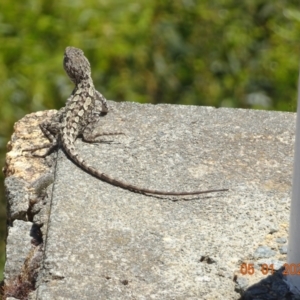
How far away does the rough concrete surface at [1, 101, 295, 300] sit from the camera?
4684mm

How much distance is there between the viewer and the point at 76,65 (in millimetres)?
7500

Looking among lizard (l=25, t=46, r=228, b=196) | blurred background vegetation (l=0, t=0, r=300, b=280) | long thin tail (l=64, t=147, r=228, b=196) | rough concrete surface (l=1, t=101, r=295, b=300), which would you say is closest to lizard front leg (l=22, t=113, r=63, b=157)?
lizard (l=25, t=46, r=228, b=196)

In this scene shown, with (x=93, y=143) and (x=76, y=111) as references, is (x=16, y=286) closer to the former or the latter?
(x=93, y=143)

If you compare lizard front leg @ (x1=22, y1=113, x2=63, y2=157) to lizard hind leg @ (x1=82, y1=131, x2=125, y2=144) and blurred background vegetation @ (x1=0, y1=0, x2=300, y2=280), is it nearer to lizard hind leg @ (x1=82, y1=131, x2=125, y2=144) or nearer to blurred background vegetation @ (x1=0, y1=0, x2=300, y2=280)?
lizard hind leg @ (x1=82, y1=131, x2=125, y2=144)

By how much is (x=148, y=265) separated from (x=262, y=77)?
4.43 metres

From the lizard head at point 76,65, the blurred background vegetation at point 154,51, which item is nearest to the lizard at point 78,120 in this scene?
the lizard head at point 76,65

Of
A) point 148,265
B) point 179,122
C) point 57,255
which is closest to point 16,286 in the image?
point 57,255

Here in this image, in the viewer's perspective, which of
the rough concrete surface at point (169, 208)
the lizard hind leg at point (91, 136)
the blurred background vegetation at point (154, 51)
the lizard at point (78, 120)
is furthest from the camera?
the blurred background vegetation at point (154, 51)

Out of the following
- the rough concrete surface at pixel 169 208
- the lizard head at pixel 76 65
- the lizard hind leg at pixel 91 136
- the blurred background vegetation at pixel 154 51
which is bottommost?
the rough concrete surface at pixel 169 208

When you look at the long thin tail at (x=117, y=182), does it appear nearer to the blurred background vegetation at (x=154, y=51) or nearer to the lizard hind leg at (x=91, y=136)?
the lizard hind leg at (x=91, y=136)

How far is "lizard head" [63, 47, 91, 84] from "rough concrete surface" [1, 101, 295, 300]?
0.94 metres

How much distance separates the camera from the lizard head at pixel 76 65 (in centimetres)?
745

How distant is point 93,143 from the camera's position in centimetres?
616

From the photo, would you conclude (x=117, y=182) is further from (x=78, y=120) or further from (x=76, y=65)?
(x=76, y=65)
